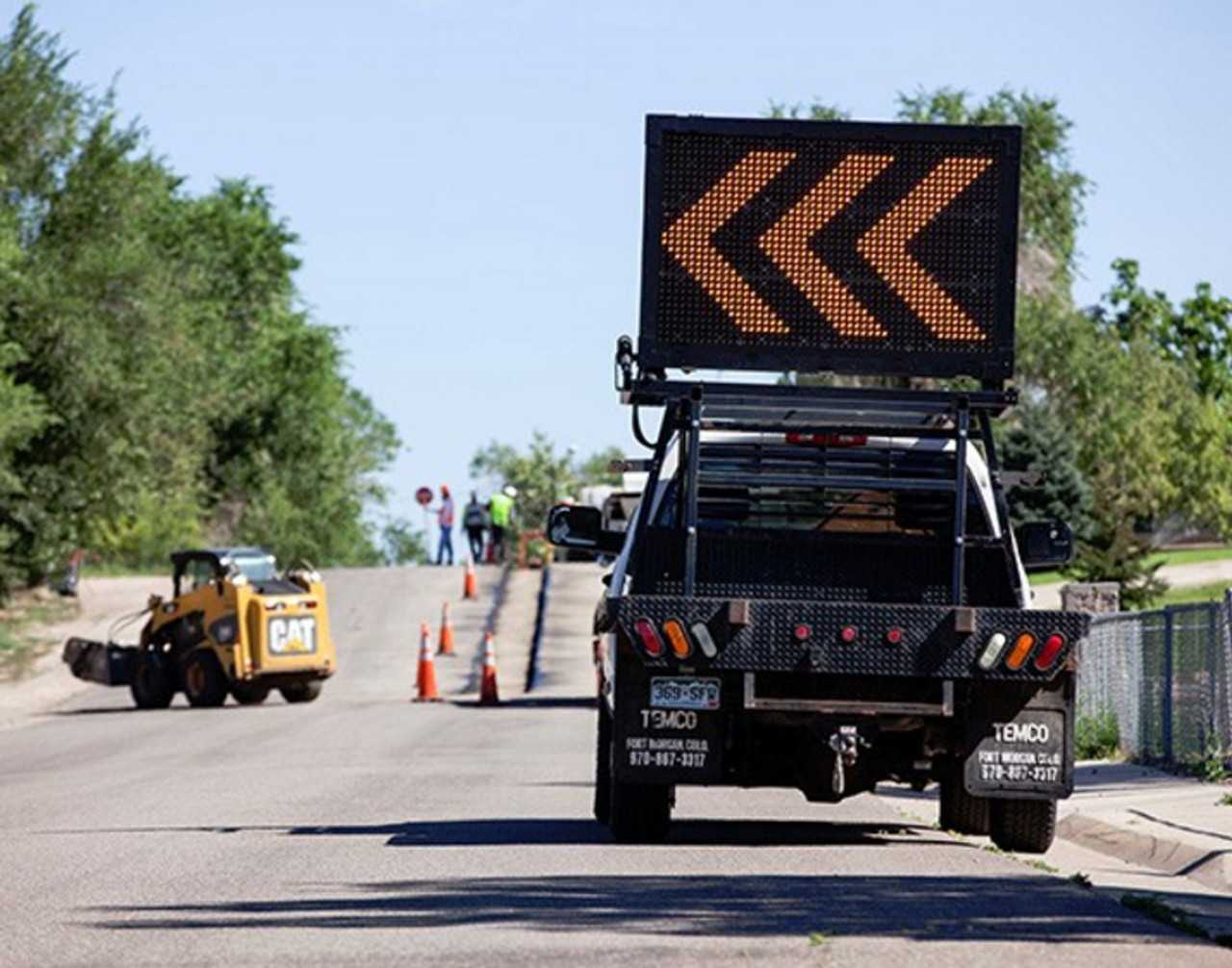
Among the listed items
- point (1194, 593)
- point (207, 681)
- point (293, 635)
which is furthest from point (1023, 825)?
point (1194, 593)

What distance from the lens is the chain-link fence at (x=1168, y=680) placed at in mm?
20234

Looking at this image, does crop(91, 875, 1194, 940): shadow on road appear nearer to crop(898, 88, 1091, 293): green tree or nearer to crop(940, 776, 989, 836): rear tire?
crop(940, 776, 989, 836): rear tire

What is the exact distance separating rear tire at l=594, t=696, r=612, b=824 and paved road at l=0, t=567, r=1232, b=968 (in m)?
0.18

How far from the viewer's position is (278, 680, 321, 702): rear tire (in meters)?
40.5

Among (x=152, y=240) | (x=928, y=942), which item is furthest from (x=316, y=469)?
(x=928, y=942)

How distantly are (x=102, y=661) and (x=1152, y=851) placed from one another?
26198 mm

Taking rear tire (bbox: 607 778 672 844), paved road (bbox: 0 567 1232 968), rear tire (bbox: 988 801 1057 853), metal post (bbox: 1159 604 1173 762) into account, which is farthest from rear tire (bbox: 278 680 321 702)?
rear tire (bbox: 988 801 1057 853)

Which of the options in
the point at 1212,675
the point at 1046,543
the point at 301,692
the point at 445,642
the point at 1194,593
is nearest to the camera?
the point at 1046,543

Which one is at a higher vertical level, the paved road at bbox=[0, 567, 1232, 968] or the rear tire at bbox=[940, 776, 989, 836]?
the rear tire at bbox=[940, 776, 989, 836]

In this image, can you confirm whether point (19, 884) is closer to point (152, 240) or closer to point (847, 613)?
point (847, 613)

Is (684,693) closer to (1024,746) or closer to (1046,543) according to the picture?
(1024,746)

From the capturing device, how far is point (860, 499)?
52.0 ft

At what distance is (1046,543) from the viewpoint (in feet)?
52.1

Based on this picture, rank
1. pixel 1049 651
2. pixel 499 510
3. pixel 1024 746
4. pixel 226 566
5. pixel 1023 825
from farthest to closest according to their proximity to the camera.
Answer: pixel 499 510 < pixel 226 566 < pixel 1023 825 < pixel 1024 746 < pixel 1049 651
